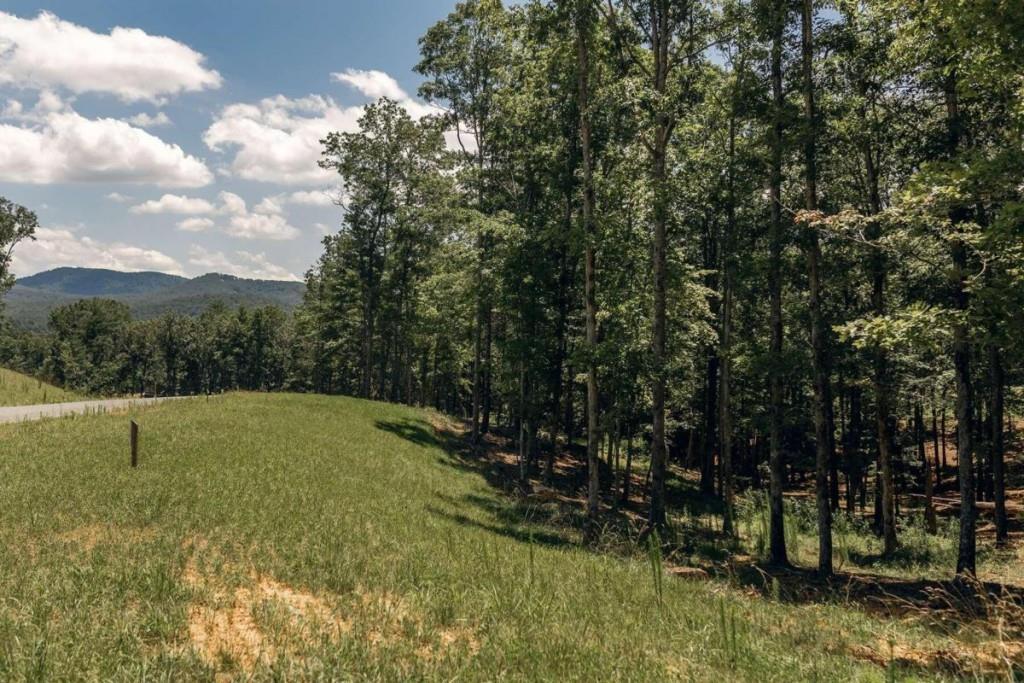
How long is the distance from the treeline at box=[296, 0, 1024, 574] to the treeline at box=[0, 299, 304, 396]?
252ft

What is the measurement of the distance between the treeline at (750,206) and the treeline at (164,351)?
252 feet

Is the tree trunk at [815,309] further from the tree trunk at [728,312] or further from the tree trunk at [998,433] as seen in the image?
the tree trunk at [998,433]

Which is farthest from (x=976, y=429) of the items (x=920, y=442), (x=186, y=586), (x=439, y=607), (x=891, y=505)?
(x=186, y=586)

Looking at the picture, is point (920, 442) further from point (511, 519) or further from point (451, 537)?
point (451, 537)

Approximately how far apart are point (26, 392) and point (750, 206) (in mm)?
40757

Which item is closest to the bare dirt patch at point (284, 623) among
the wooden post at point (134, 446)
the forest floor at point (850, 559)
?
the forest floor at point (850, 559)

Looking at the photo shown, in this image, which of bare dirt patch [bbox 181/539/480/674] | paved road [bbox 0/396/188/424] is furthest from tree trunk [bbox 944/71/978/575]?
paved road [bbox 0/396/188/424]

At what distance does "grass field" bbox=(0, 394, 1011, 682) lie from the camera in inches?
216

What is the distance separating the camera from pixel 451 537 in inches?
457

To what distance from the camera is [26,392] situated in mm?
32406

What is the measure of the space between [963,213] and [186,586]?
64.5 ft

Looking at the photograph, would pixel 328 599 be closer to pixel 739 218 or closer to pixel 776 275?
pixel 776 275

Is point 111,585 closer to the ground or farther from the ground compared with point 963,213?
closer to the ground

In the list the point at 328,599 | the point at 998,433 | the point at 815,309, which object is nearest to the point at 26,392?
the point at 328,599
